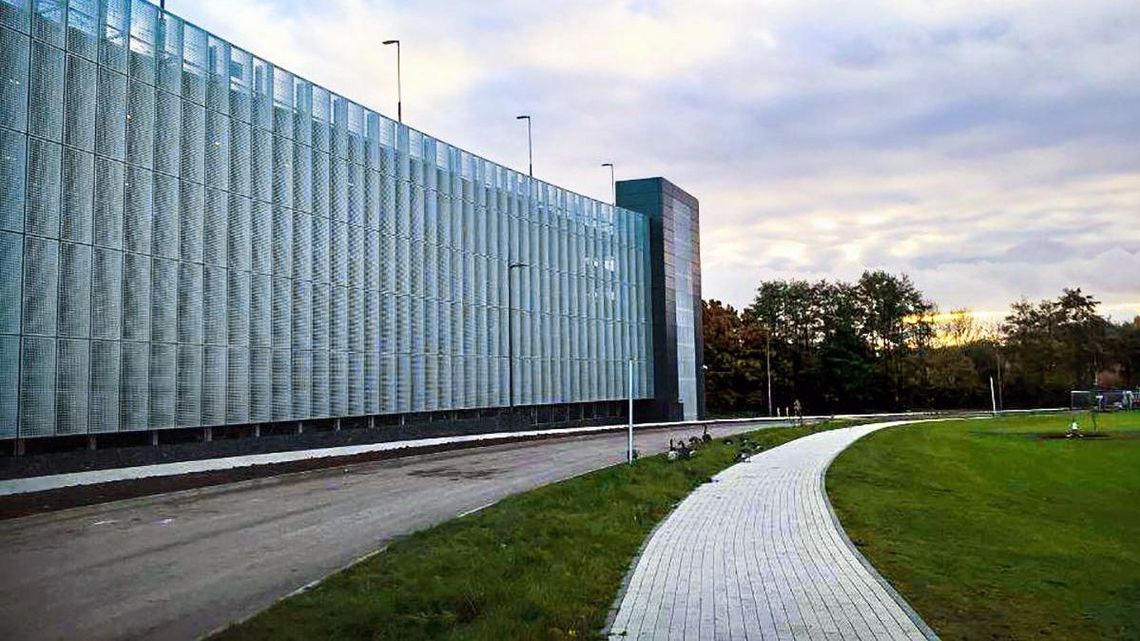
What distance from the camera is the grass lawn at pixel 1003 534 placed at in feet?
32.9

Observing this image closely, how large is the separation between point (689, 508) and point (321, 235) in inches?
936

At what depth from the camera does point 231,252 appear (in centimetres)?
3142

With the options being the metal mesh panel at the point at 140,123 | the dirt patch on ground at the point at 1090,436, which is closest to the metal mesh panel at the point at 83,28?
the metal mesh panel at the point at 140,123

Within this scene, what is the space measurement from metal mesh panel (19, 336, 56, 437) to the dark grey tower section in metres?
52.6

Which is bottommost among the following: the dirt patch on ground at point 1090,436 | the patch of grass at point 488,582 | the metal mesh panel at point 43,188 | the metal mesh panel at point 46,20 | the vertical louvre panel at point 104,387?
the dirt patch on ground at point 1090,436

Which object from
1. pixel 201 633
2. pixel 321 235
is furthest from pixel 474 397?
pixel 201 633

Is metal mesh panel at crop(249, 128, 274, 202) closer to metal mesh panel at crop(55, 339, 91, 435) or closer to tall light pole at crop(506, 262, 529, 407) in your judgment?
metal mesh panel at crop(55, 339, 91, 435)

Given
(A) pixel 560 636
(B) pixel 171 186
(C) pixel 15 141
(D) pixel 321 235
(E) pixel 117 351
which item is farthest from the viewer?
(D) pixel 321 235

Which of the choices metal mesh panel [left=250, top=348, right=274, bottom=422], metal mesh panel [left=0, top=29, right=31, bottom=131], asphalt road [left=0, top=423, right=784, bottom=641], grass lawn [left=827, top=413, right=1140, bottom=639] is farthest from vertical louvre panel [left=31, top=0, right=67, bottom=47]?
grass lawn [left=827, top=413, right=1140, bottom=639]

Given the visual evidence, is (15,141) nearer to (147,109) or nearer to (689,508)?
(147,109)

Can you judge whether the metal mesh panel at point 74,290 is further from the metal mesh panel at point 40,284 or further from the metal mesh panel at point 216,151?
the metal mesh panel at point 216,151

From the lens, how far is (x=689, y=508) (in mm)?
18172

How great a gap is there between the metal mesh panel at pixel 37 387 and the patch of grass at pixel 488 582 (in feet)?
46.5

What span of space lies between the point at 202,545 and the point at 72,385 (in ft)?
44.1
